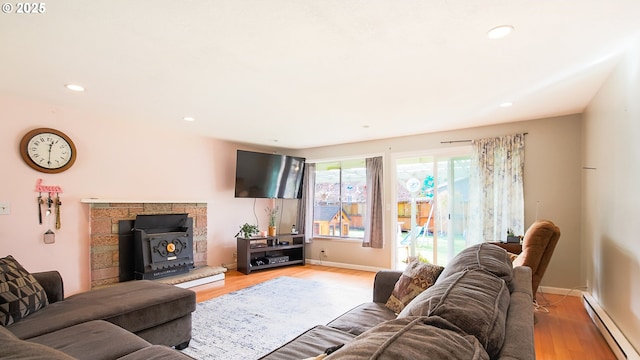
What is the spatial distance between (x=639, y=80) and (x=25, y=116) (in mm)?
5516

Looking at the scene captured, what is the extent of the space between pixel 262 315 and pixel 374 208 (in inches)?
110

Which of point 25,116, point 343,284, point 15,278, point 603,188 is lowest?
point 343,284

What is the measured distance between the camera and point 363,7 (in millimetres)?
1695

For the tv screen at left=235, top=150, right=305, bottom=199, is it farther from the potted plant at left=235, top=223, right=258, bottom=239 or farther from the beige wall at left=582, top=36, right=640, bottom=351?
the beige wall at left=582, top=36, right=640, bottom=351

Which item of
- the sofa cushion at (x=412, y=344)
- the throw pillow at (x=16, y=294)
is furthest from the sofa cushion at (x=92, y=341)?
the sofa cushion at (x=412, y=344)

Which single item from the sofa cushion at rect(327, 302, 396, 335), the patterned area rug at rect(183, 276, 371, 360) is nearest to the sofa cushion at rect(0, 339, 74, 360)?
the sofa cushion at rect(327, 302, 396, 335)

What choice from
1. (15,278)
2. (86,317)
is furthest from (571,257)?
(15,278)

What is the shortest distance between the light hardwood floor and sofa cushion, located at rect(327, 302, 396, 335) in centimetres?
141

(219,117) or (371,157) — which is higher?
(219,117)

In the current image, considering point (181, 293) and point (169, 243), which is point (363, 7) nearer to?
point (181, 293)

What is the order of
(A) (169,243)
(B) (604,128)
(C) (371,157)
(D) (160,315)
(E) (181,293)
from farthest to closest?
1. (C) (371,157)
2. (A) (169,243)
3. (B) (604,128)
4. (E) (181,293)
5. (D) (160,315)

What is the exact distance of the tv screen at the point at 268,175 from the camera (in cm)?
553

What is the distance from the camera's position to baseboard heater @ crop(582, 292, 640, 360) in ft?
7.38

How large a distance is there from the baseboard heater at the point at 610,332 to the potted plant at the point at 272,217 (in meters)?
4.54
